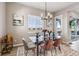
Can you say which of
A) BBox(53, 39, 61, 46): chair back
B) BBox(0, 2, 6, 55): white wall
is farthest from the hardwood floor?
BBox(0, 2, 6, 55): white wall

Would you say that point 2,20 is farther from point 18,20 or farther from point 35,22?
point 35,22

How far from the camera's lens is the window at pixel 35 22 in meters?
2.72

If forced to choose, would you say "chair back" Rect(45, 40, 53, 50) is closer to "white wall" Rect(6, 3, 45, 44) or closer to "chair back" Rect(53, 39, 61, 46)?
"chair back" Rect(53, 39, 61, 46)

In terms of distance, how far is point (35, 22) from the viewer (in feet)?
8.95

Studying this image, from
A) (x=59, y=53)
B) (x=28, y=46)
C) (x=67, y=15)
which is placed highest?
(x=67, y=15)

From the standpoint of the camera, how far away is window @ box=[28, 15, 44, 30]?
2723mm

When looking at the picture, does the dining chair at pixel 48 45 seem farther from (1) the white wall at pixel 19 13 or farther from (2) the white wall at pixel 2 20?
(2) the white wall at pixel 2 20

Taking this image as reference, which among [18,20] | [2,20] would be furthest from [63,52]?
[2,20]

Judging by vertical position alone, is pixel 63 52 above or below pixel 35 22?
below

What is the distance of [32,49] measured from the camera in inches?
109

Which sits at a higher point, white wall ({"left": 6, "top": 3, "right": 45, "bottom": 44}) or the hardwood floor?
white wall ({"left": 6, "top": 3, "right": 45, "bottom": 44})

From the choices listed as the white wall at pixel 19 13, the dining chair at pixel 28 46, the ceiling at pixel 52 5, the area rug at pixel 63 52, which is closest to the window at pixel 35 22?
the white wall at pixel 19 13

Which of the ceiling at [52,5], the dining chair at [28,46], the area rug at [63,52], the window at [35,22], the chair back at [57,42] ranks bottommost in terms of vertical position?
the area rug at [63,52]

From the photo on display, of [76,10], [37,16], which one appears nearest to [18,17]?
[37,16]
